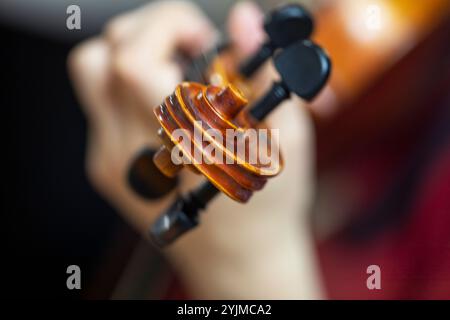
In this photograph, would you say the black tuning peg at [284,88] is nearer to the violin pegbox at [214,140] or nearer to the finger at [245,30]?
the violin pegbox at [214,140]

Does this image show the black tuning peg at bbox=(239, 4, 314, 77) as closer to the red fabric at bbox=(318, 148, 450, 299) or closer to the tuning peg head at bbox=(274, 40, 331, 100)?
the tuning peg head at bbox=(274, 40, 331, 100)

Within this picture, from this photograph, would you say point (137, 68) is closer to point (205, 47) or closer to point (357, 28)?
point (205, 47)

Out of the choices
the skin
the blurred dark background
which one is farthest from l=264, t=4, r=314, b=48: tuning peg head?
the blurred dark background

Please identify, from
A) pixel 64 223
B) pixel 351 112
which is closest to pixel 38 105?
pixel 64 223

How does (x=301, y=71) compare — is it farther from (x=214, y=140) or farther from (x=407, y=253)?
(x=407, y=253)

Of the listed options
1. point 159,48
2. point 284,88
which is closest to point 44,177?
point 159,48

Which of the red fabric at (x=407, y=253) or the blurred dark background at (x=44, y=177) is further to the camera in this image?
the blurred dark background at (x=44, y=177)

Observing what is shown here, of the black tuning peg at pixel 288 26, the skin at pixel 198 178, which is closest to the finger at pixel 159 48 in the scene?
the skin at pixel 198 178
